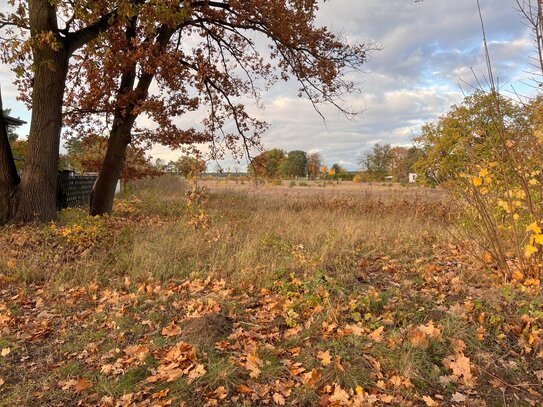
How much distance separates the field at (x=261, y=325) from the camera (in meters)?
2.97

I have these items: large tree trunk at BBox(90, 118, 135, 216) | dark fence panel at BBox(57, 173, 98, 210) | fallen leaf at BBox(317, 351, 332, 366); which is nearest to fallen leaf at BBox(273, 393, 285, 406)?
fallen leaf at BBox(317, 351, 332, 366)

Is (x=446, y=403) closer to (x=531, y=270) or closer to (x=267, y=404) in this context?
(x=267, y=404)

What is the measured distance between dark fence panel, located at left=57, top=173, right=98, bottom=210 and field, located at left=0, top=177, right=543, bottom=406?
231 inches

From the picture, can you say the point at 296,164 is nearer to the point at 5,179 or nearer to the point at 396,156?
the point at 396,156

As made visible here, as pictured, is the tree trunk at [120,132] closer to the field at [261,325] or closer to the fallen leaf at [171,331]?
the field at [261,325]

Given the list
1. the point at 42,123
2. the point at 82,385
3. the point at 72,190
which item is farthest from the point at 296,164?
the point at 82,385

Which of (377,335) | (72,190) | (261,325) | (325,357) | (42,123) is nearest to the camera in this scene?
(325,357)

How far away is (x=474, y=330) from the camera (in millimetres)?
3557

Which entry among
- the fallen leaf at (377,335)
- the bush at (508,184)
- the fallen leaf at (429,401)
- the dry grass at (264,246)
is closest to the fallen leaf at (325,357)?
the fallen leaf at (377,335)

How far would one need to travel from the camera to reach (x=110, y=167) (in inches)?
407

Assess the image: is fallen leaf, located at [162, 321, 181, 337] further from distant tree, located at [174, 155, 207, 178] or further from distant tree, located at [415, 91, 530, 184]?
distant tree, located at [174, 155, 207, 178]

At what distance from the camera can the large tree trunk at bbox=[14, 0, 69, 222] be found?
8.11 metres

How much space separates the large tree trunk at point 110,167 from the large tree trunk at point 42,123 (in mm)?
1761

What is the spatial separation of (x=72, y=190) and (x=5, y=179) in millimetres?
5328
